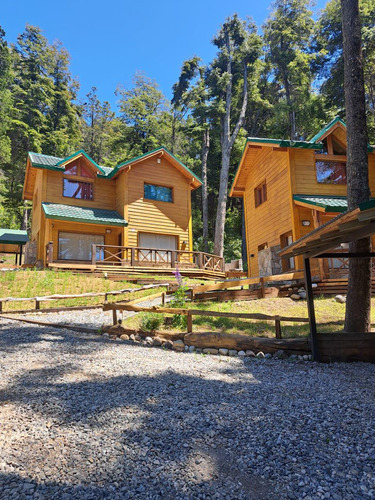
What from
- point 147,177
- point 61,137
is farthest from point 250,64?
point 61,137

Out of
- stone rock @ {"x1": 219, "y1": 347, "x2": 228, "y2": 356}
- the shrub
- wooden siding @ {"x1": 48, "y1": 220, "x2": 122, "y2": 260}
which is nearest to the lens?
stone rock @ {"x1": 219, "y1": 347, "x2": 228, "y2": 356}

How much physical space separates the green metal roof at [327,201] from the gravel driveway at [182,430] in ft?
24.6

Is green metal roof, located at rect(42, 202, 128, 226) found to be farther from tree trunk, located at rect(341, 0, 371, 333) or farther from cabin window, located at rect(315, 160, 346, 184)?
tree trunk, located at rect(341, 0, 371, 333)

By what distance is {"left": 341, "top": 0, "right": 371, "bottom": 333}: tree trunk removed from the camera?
20.8 feet

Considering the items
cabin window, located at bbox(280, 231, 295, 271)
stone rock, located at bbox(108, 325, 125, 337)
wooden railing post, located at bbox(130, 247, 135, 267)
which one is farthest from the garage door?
stone rock, located at bbox(108, 325, 125, 337)

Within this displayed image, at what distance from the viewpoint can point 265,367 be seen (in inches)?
209

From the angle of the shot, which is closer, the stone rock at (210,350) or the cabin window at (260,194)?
the stone rock at (210,350)

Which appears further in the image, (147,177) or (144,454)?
(147,177)

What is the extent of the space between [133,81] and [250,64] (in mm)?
13274

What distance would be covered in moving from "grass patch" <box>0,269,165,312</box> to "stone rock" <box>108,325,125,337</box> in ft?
13.5

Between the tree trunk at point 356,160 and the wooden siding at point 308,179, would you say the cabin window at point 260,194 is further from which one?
the tree trunk at point 356,160

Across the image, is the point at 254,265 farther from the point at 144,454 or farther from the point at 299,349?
the point at 144,454

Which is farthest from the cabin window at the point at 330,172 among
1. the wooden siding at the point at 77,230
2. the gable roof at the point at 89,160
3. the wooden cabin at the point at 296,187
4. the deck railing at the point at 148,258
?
the wooden siding at the point at 77,230

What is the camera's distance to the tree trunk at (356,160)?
6328 millimetres
